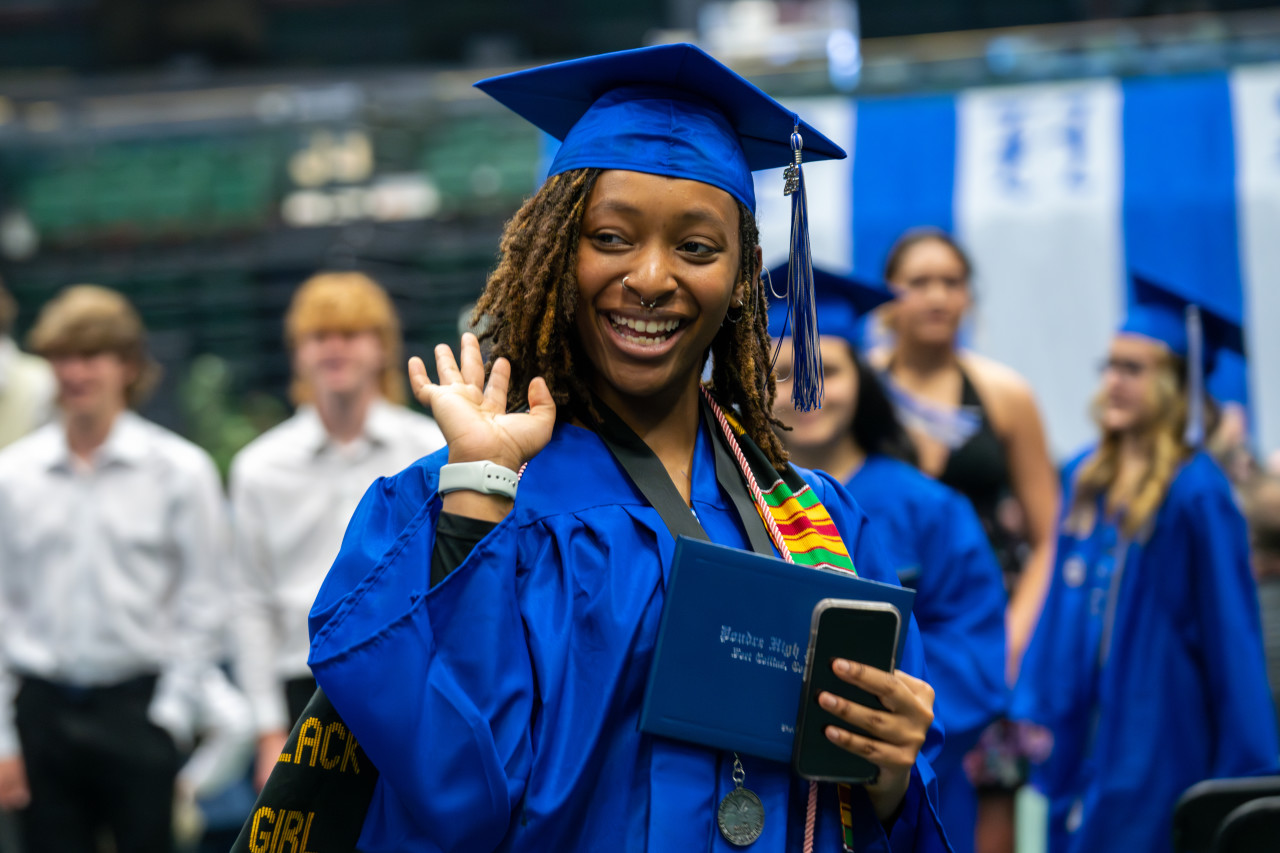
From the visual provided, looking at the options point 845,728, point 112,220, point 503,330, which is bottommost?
point 845,728

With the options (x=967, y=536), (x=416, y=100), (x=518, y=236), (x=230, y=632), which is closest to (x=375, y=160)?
(x=416, y=100)

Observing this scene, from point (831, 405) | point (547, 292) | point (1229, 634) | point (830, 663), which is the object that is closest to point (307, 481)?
point (831, 405)

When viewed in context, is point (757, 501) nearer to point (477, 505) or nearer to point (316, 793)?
point (477, 505)

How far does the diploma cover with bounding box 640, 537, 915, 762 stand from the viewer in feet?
5.14

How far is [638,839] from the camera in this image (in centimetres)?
155

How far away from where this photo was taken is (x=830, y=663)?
5.30 feet

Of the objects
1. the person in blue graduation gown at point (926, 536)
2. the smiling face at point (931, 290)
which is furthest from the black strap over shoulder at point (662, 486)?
the smiling face at point (931, 290)

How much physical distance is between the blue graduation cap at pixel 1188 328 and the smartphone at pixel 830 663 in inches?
119

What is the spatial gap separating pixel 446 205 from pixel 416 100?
1684 millimetres

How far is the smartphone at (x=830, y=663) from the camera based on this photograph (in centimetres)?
160

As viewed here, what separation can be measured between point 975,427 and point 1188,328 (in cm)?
74

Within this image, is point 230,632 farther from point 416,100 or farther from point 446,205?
point 446,205

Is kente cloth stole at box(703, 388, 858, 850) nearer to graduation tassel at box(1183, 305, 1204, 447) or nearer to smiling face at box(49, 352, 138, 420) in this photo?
graduation tassel at box(1183, 305, 1204, 447)

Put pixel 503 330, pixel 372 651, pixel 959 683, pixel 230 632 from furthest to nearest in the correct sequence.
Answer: pixel 230 632 → pixel 959 683 → pixel 503 330 → pixel 372 651
